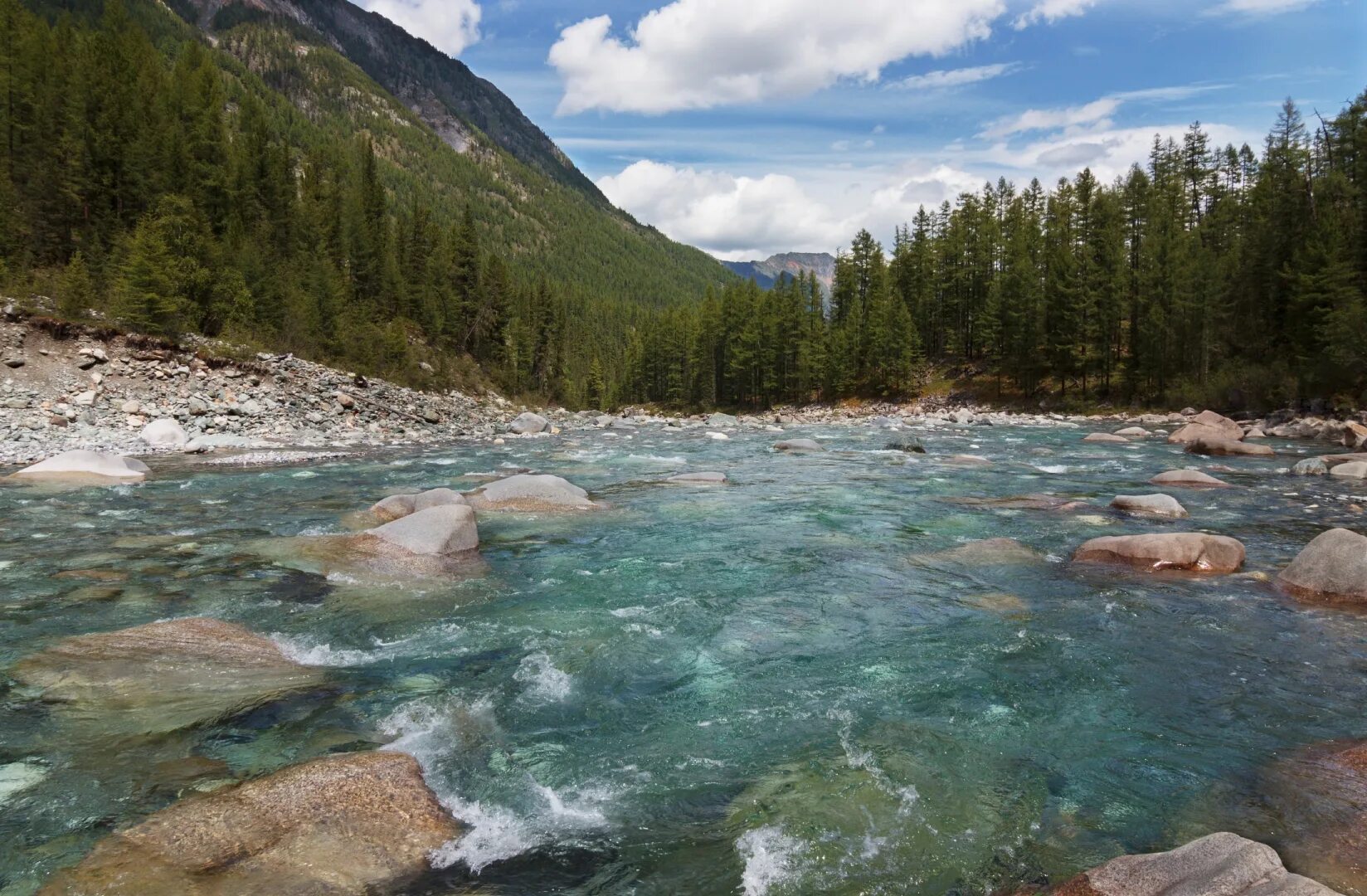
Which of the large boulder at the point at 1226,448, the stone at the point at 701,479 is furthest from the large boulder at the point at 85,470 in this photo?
the large boulder at the point at 1226,448

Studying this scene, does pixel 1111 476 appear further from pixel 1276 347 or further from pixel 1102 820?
pixel 1276 347

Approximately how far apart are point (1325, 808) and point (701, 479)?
15.0 m

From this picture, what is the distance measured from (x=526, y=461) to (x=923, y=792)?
20.7 metres

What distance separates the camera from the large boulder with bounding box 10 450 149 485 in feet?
53.9

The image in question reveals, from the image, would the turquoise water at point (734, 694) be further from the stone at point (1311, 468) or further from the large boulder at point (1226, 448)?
the large boulder at point (1226, 448)

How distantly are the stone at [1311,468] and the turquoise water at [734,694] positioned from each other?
6383 mm

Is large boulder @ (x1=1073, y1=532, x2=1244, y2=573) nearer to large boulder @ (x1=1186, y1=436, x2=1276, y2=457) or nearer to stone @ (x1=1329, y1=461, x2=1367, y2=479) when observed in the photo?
stone @ (x1=1329, y1=461, x2=1367, y2=479)

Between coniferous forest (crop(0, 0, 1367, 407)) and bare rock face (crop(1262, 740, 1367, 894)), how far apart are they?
37.1 metres

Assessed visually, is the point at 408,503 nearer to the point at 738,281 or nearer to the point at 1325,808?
the point at 1325,808

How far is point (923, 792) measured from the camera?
5.02 meters

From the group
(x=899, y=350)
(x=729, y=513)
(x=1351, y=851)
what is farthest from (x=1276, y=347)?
(x=1351, y=851)

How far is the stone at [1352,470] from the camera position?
1822 centimetres

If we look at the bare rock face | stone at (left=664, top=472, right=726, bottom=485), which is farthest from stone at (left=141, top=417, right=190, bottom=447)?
the bare rock face

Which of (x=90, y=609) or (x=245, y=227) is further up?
(x=245, y=227)
